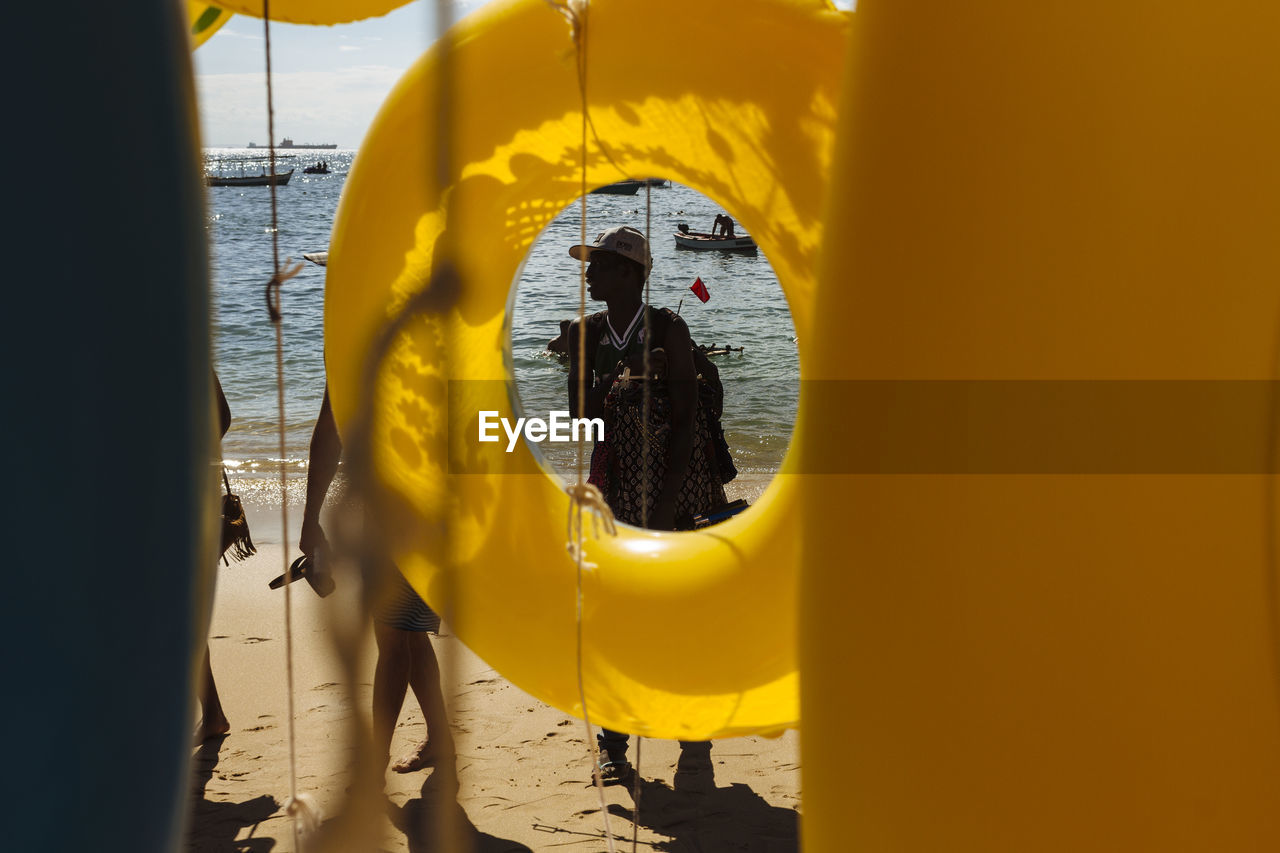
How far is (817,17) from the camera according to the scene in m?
1.56

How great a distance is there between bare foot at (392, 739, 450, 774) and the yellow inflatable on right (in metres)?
1.93

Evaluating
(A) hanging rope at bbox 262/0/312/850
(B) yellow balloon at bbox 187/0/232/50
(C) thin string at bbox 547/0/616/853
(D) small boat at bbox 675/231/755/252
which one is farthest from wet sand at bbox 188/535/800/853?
(D) small boat at bbox 675/231/755/252

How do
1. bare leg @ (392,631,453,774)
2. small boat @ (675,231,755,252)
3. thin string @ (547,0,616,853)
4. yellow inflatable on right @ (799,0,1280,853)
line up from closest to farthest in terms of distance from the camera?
yellow inflatable on right @ (799,0,1280,853)
thin string @ (547,0,616,853)
bare leg @ (392,631,453,774)
small boat @ (675,231,755,252)

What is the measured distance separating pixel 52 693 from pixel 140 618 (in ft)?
0.23

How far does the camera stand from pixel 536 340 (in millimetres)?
11641

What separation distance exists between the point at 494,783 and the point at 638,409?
3.25ft

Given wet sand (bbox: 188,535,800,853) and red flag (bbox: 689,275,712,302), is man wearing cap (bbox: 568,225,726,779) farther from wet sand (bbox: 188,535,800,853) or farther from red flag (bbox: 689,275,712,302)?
red flag (bbox: 689,275,712,302)

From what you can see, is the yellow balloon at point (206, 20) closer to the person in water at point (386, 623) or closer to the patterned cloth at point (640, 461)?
the person in water at point (386, 623)

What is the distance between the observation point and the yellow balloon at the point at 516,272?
1603 mm

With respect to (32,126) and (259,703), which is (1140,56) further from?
(259,703)

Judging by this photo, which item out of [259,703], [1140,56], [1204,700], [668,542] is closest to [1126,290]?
[1140,56]

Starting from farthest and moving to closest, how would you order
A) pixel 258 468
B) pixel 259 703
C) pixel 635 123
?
pixel 258 468 → pixel 259 703 → pixel 635 123

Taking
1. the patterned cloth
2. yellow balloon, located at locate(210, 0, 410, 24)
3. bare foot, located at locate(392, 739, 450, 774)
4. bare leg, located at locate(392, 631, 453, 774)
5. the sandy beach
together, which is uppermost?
yellow balloon, located at locate(210, 0, 410, 24)

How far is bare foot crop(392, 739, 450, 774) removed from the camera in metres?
2.60
